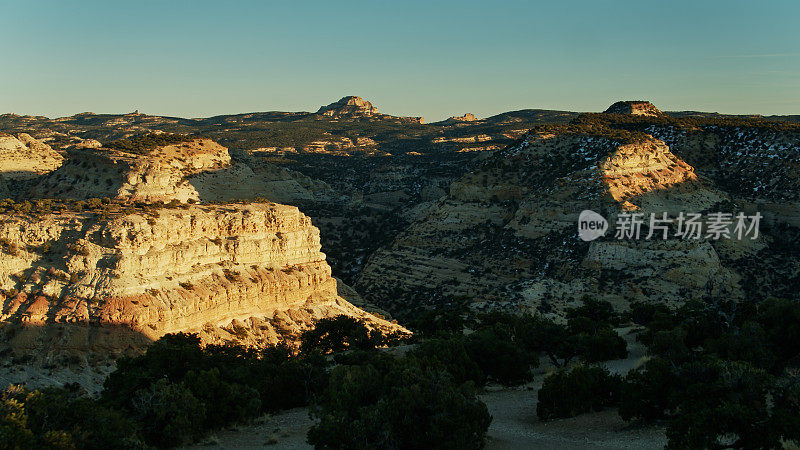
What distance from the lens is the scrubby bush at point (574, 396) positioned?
1944 cm

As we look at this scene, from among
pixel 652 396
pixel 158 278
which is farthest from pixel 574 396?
pixel 158 278

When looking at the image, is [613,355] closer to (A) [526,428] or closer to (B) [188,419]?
(A) [526,428]

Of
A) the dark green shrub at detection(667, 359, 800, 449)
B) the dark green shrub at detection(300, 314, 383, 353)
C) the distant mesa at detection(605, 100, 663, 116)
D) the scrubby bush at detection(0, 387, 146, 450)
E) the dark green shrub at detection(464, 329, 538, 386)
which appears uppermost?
the distant mesa at detection(605, 100, 663, 116)

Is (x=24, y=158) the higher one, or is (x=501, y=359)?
(x=24, y=158)

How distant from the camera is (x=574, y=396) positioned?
1950cm

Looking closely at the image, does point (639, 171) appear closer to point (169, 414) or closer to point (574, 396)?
point (574, 396)

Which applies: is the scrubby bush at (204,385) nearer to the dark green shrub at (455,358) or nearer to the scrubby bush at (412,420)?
the dark green shrub at (455,358)

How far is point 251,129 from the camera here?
181 metres

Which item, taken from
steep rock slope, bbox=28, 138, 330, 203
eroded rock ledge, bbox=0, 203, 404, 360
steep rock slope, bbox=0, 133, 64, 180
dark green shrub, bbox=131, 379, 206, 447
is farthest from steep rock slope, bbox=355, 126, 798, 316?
steep rock slope, bbox=0, 133, 64, 180

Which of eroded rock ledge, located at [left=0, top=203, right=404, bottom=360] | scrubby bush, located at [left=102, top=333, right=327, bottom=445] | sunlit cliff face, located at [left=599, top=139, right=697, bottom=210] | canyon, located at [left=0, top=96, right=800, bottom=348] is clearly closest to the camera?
scrubby bush, located at [left=102, top=333, right=327, bottom=445]

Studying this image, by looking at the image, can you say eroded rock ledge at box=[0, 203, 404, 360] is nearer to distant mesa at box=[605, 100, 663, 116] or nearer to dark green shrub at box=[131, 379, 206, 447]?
dark green shrub at box=[131, 379, 206, 447]

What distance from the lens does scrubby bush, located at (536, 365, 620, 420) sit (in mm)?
19438

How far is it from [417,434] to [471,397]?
1704 mm

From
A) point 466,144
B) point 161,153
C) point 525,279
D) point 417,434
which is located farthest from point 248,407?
point 466,144
